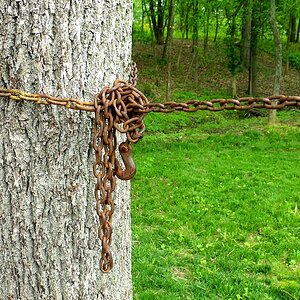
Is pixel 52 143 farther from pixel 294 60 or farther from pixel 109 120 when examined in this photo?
Result: pixel 294 60

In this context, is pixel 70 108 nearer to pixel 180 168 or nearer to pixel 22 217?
pixel 22 217

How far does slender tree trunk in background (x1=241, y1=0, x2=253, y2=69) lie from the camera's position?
15.4 metres

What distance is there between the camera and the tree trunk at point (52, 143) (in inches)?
57.2

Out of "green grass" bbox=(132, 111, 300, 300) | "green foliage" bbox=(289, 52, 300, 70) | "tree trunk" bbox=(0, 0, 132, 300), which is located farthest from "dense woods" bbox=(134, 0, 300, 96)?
"tree trunk" bbox=(0, 0, 132, 300)

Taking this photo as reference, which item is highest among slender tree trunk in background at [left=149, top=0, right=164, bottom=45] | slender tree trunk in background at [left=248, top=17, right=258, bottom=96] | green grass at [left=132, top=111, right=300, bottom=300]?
slender tree trunk in background at [left=149, top=0, right=164, bottom=45]

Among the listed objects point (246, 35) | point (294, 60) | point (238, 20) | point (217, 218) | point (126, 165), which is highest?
point (238, 20)

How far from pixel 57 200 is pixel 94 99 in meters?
0.38

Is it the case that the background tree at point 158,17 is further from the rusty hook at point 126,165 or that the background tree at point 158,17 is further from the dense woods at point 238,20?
the rusty hook at point 126,165

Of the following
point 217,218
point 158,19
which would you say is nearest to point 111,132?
point 217,218

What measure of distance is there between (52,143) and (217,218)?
14.0ft

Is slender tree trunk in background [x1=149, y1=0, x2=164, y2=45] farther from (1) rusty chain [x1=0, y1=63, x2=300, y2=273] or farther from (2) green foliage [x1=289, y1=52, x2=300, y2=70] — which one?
(1) rusty chain [x1=0, y1=63, x2=300, y2=273]

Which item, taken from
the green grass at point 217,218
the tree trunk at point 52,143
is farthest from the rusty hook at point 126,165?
the green grass at point 217,218

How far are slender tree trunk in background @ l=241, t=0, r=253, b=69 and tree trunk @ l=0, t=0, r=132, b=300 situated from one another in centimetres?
1460

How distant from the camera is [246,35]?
16594 millimetres
